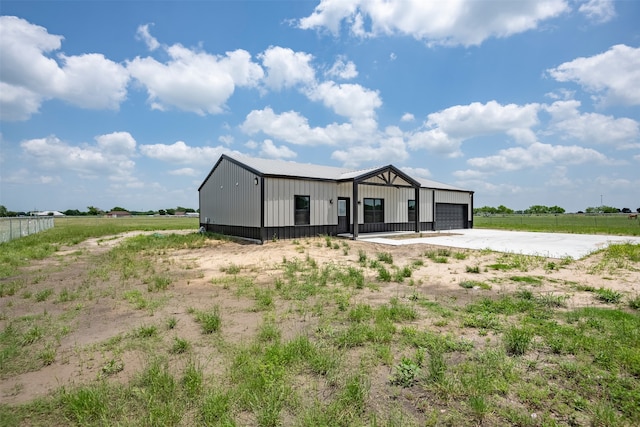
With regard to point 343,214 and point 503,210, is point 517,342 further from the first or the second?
point 503,210

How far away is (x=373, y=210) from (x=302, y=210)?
5.42 metres

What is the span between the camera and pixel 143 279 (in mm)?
8203

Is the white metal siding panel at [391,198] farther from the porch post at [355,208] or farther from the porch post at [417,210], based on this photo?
the porch post at [355,208]

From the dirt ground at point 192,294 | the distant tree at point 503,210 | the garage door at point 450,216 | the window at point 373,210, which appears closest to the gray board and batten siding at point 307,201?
the window at point 373,210

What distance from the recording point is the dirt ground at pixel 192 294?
12.0 ft

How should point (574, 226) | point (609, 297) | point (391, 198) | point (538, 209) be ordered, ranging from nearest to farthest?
Answer: point (609, 297) < point (391, 198) < point (574, 226) < point (538, 209)

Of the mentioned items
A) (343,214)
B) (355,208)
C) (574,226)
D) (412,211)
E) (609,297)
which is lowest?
(609,297)

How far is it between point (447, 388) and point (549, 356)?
166 centimetres

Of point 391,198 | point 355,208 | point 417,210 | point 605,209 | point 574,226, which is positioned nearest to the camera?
point 355,208

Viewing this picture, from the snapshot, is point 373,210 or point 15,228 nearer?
point 373,210

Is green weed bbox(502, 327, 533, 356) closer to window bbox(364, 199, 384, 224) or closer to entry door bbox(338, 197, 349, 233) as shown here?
entry door bbox(338, 197, 349, 233)

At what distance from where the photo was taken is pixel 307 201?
648 inches

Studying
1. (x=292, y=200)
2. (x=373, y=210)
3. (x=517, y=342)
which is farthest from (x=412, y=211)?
(x=517, y=342)

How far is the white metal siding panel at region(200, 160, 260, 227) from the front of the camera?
1567 centimetres
